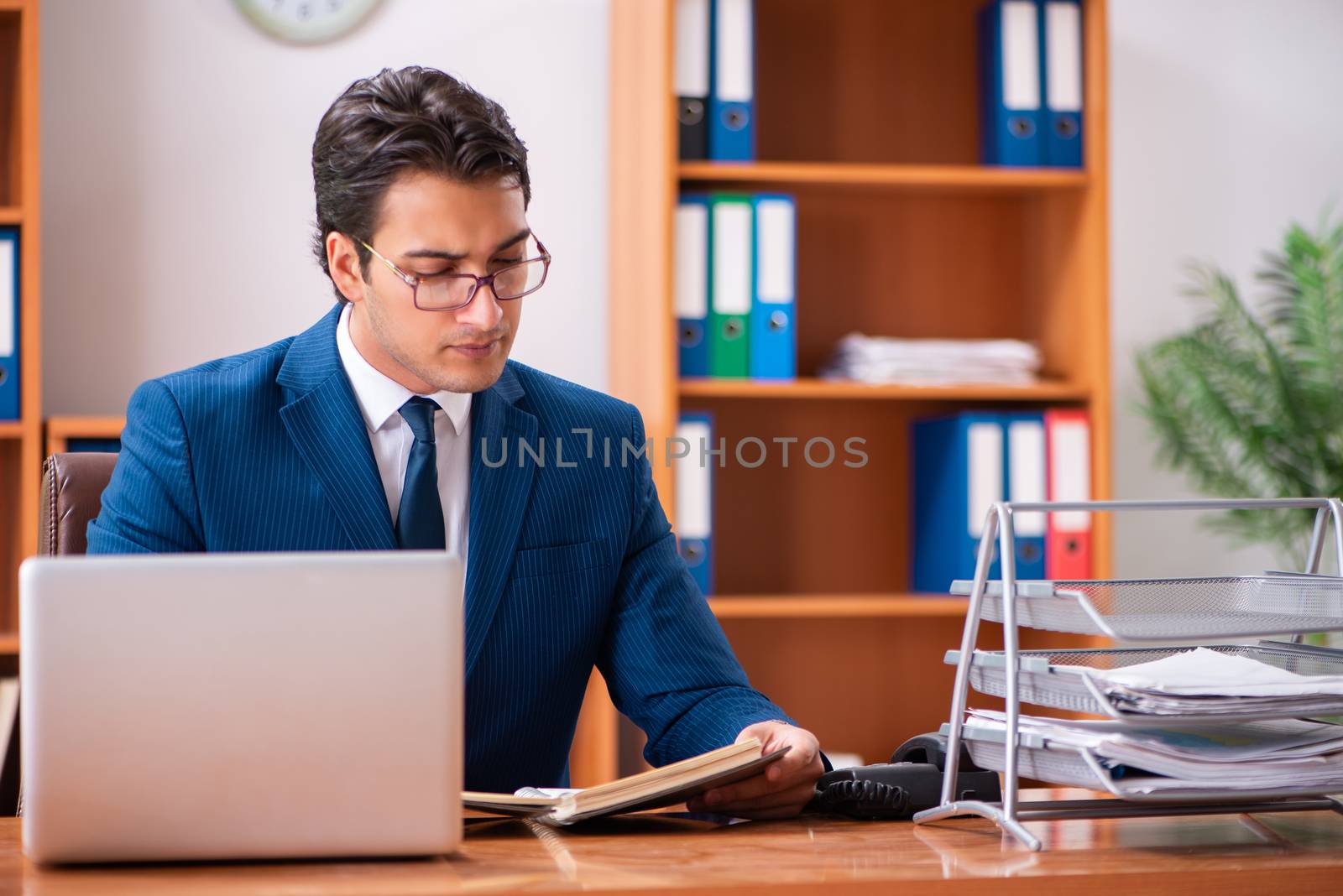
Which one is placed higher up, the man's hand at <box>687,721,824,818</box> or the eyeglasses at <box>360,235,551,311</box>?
the eyeglasses at <box>360,235,551,311</box>

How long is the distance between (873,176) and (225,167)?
127cm

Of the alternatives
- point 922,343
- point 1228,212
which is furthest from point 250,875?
point 1228,212

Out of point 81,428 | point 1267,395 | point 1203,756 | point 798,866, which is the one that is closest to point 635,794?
point 798,866

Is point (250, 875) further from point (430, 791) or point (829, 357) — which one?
point (829, 357)

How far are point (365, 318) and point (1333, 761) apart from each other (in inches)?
42.7

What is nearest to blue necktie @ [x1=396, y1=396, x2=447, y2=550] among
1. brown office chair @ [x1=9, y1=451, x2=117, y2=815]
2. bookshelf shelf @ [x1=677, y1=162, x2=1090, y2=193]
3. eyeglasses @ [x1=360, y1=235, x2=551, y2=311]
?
eyeglasses @ [x1=360, y1=235, x2=551, y2=311]

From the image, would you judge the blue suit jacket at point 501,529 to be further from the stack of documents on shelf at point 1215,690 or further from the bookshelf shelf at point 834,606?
the bookshelf shelf at point 834,606

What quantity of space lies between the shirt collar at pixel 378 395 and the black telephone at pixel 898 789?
0.65 meters

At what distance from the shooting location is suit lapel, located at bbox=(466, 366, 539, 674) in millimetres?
1472

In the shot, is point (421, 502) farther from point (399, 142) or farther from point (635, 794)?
point (635, 794)

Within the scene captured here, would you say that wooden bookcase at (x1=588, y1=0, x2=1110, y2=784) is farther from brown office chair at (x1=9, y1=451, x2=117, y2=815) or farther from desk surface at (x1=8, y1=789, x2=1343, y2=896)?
desk surface at (x1=8, y1=789, x2=1343, y2=896)

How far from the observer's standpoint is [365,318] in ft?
5.04

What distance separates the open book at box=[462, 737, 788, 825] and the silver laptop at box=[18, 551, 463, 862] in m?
0.14

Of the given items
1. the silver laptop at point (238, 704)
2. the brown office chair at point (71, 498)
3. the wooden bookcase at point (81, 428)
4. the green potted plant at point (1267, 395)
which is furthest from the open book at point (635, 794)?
the green potted plant at point (1267, 395)
